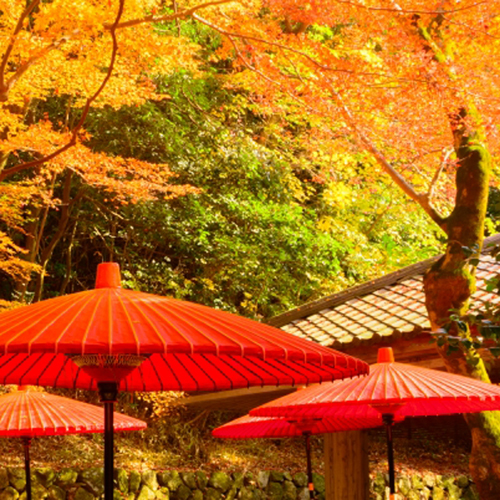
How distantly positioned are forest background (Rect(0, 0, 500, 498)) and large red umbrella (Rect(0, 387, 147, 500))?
2.53 meters

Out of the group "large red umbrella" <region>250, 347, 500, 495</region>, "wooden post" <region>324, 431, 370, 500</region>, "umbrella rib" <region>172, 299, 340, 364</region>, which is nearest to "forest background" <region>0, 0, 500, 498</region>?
"large red umbrella" <region>250, 347, 500, 495</region>

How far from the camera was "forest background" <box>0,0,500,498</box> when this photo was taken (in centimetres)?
710

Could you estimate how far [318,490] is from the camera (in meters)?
10.7

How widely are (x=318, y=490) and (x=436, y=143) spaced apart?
18.0ft

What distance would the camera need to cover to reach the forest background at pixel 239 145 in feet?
23.3

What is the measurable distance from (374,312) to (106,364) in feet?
16.5

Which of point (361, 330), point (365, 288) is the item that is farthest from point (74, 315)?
point (365, 288)

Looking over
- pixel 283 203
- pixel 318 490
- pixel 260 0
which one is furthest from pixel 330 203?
pixel 318 490

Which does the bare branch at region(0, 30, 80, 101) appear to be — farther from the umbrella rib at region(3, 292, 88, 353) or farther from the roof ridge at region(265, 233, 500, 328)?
the umbrella rib at region(3, 292, 88, 353)

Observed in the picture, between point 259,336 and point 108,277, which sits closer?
point 259,336

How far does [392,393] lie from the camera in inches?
162

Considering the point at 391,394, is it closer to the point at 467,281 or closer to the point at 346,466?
the point at 467,281

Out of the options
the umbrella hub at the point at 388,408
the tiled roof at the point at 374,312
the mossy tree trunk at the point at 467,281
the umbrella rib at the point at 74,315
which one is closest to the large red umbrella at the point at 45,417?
the umbrella hub at the point at 388,408

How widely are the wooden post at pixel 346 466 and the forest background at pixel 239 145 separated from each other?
2069 mm
